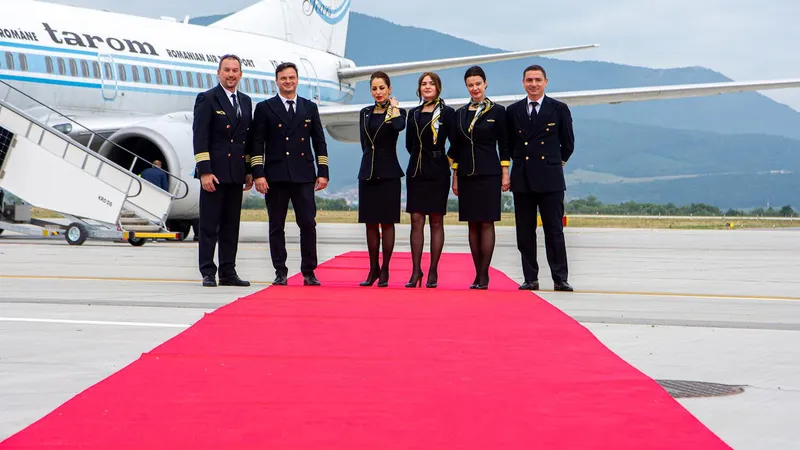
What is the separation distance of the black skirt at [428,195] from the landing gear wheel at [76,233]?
23.5 feet

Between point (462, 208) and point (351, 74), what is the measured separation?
17111 millimetres

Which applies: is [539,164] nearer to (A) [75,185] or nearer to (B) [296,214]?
(B) [296,214]

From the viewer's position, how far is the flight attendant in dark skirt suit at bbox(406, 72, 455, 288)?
8.23 meters

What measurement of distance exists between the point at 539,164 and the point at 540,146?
143mm

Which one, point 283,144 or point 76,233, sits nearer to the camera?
point 283,144

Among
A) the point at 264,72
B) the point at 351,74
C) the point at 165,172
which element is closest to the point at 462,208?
the point at 165,172

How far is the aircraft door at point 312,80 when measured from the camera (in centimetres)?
2345

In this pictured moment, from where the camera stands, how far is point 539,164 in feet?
27.0

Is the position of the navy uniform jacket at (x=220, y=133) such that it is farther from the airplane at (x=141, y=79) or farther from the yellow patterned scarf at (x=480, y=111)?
the airplane at (x=141, y=79)

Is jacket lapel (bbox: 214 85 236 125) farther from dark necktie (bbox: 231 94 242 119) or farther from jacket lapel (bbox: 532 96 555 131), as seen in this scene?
jacket lapel (bbox: 532 96 555 131)

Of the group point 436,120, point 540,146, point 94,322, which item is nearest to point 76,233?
point 436,120

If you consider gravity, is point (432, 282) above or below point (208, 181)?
below

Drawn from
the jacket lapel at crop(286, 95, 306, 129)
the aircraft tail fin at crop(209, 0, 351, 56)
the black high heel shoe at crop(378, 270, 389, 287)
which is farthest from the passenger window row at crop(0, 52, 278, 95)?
the black high heel shoe at crop(378, 270, 389, 287)

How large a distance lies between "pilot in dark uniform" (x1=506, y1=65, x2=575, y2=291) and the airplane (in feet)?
24.5
